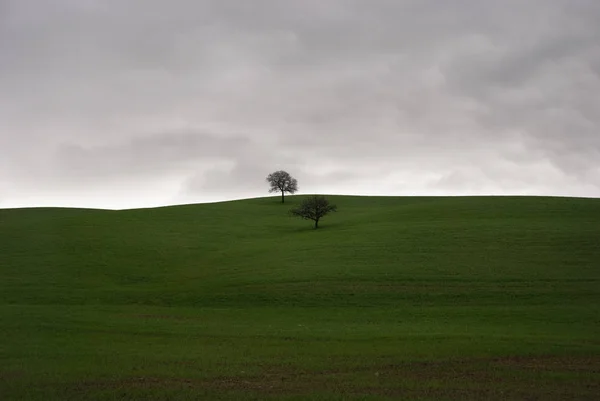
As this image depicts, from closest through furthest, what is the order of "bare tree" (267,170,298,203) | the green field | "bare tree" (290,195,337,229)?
the green field, "bare tree" (290,195,337,229), "bare tree" (267,170,298,203)

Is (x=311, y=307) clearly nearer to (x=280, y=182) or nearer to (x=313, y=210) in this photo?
(x=313, y=210)

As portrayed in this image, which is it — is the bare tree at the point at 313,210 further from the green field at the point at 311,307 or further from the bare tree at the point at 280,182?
the bare tree at the point at 280,182

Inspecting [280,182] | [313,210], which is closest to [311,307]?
[313,210]

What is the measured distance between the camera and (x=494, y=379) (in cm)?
1670

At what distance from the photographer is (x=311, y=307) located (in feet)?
114

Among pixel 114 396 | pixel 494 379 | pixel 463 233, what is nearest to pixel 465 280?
pixel 463 233

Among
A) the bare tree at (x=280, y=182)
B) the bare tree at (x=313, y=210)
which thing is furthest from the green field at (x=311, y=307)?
the bare tree at (x=280, y=182)

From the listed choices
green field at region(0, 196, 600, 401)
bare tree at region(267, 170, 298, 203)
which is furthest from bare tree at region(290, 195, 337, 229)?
bare tree at region(267, 170, 298, 203)

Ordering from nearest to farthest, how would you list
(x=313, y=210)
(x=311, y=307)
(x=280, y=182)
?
(x=311, y=307), (x=313, y=210), (x=280, y=182)

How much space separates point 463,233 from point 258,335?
34487 mm

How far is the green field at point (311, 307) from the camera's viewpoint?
54.7 feet

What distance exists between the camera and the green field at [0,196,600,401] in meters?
16.7

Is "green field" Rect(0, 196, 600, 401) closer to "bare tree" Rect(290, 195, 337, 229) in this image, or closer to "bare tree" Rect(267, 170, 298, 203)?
"bare tree" Rect(290, 195, 337, 229)

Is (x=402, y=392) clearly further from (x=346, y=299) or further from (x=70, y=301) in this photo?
(x=70, y=301)
